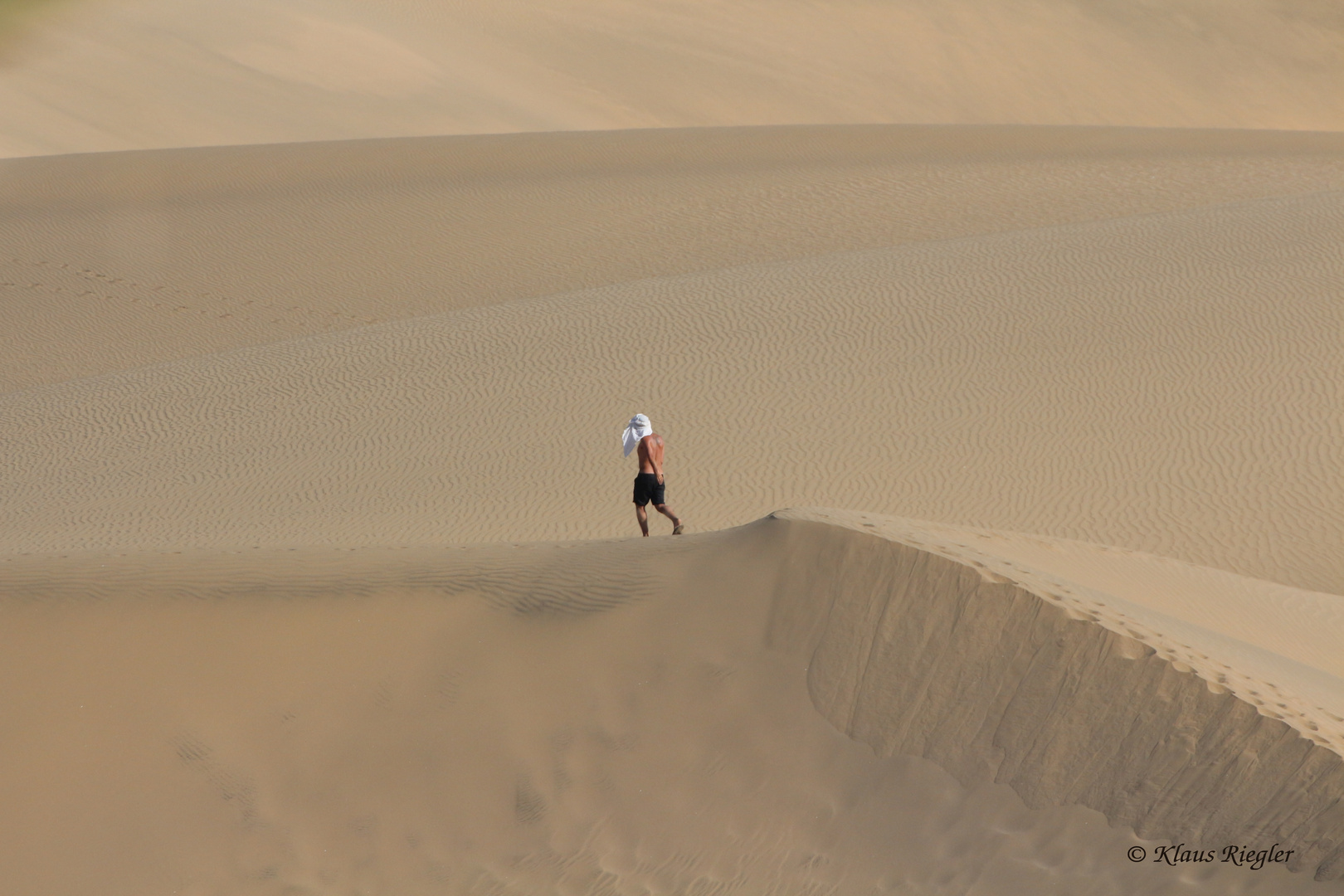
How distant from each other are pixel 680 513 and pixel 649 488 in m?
2.84

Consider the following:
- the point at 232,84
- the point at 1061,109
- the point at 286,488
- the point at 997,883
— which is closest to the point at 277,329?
the point at 286,488

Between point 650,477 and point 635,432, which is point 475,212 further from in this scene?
point 635,432

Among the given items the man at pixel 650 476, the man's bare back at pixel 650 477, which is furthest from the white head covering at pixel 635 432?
the man's bare back at pixel 650 477

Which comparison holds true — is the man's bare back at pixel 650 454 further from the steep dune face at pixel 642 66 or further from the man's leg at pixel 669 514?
the steep dune face at pixel 642 66

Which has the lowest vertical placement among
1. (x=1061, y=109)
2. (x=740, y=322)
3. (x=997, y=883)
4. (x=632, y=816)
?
(x=632, y=816)

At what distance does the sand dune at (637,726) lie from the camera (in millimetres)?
4586

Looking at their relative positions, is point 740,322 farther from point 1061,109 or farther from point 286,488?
point 1061,109

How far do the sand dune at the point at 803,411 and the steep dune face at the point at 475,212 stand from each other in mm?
2022

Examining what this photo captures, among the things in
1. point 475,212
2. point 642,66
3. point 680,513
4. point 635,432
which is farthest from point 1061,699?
point 642,66

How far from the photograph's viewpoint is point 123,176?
→ 22.5m

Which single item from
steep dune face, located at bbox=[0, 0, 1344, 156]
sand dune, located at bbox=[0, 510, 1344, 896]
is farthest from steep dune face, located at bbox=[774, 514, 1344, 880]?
steep dune face, located at bbox=[0, 0, 1344, 156]

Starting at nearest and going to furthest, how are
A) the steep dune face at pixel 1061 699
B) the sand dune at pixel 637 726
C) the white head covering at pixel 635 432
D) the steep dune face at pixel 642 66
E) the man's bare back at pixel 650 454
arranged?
the steep dune face at pixel 1061 699, the sand dune at pixel 637 726, the white head covering at pixel 635 432, the man's bare back at pixel 650 454, the steep dune face at pixel 642 66

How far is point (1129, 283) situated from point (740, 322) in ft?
14.3

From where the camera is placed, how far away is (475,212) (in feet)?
69.0
